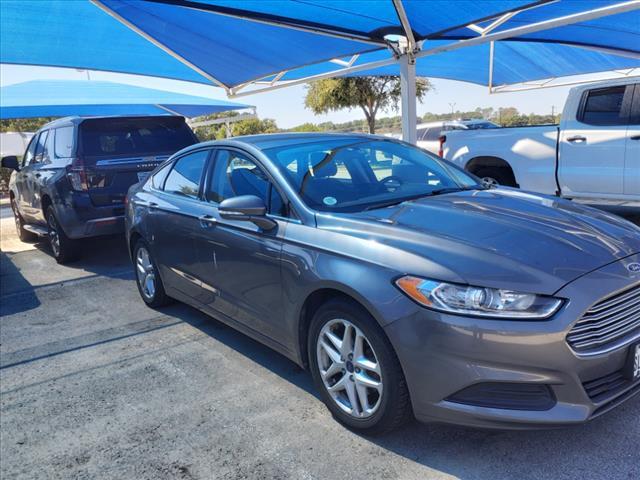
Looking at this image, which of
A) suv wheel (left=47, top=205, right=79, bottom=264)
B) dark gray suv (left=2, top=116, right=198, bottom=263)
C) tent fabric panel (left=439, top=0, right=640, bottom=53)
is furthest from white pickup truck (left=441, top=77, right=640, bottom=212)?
suv wheel (left=47, top=205, right=79, bottom=264)

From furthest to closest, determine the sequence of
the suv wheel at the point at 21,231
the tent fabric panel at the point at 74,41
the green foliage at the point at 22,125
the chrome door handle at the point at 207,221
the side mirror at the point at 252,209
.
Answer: the green foliage at the point at 22,125 → the suv wheel at the point at 21,231 → the tent fabric panel at the point at 74,41 → the chrome door handle at the point at 207,221 → the side mirror at the point at 252,209

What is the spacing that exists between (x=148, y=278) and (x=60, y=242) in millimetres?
2907

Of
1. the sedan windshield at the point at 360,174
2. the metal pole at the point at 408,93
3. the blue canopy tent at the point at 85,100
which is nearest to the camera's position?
the sedan windshield at the point at 360,174

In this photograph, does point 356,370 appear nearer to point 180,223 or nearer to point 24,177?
point 180,223

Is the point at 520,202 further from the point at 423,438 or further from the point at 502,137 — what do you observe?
the point at 502,137

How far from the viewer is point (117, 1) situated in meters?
8.11

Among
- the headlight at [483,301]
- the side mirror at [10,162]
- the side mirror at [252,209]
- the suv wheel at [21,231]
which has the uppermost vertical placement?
the side mirror at [10,162]

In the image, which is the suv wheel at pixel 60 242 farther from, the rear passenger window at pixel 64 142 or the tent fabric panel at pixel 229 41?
the tent fabric panel at pixel 229 41

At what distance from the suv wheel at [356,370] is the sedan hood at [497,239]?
0.40m

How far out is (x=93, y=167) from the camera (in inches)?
261

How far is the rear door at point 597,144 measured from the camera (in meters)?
6.75

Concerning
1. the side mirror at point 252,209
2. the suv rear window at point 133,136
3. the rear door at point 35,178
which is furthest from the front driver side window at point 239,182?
the rear door at point 35,178

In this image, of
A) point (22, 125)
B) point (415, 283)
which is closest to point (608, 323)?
point (415, 283)

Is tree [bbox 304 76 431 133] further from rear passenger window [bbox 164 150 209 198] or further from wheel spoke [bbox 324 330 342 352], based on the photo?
wheel spoke [bbox 324 330 342 352]
